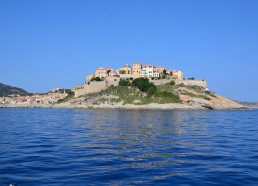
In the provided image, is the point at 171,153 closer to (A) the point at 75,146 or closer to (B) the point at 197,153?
(B) the point at 197,153

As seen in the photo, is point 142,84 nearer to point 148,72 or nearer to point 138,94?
point 138,94

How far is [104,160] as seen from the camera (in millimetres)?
16531

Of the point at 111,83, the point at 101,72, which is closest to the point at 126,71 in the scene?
the point at 101,72

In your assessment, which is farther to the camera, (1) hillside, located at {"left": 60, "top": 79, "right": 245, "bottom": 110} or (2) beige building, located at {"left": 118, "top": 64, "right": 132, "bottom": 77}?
(2) beige building, located at {"left": 118, "top": 64, "right": 132, "bottom": 77}

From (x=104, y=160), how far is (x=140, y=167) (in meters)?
2.37

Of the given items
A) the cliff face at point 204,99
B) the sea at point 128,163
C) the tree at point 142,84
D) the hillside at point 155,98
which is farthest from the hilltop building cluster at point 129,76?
the sea at point 128,163

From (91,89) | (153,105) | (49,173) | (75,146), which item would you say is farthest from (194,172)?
(91,89)

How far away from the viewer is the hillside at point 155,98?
11525 cm

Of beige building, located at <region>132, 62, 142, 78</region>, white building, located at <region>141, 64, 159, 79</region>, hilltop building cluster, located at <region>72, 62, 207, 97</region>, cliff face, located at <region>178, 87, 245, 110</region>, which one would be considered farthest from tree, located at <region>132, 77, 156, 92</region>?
white building, located at <region>141, 64, 159, 79</region>

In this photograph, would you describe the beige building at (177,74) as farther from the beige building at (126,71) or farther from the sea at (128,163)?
the sea at (128,163)

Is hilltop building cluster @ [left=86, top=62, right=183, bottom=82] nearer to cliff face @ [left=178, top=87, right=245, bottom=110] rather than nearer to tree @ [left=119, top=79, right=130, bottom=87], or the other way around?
tree @ [left=119, top=79, right=130, bottom=87]

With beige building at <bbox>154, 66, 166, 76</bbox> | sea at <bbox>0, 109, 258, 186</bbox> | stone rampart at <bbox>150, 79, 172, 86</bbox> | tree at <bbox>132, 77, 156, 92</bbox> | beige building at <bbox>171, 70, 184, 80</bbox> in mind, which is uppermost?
beige building at <bbox>154, 66, 166, 76</bbox>

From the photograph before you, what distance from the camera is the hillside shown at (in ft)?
378

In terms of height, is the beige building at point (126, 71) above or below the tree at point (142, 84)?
above
